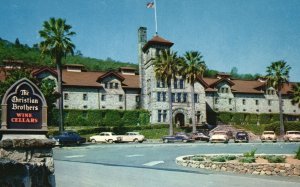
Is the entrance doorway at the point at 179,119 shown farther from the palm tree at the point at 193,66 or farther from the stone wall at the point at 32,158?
the stone wall at the point at 32,158

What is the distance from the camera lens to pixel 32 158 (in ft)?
31.2

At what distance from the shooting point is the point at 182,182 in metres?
13.6

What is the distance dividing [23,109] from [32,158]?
150 centimetres

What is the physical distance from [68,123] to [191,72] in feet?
70.7

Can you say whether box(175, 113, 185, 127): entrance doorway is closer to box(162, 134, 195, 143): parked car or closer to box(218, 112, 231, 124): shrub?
box(218, 112, 231, 124): shrub

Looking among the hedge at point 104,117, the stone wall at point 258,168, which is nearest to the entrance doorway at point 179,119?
the hedge at point 104,117

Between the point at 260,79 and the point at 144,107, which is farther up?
the point at 260,79

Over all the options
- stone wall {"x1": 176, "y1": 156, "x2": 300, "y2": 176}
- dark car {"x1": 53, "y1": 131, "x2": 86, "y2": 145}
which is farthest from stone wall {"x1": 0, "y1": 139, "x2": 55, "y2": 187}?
dark car {"x1": 53, "y1": 131, "x2": 86, "y2": 145}

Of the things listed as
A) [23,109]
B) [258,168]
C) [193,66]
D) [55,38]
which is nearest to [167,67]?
[193,66]

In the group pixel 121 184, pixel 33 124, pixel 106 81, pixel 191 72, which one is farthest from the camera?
pixel 106 81

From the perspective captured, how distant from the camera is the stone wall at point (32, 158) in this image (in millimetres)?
7682

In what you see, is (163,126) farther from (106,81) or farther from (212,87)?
(212,87)

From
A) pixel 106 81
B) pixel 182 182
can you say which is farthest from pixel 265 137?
pixel 182 182

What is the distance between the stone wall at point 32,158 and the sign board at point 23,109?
0.50 meters
